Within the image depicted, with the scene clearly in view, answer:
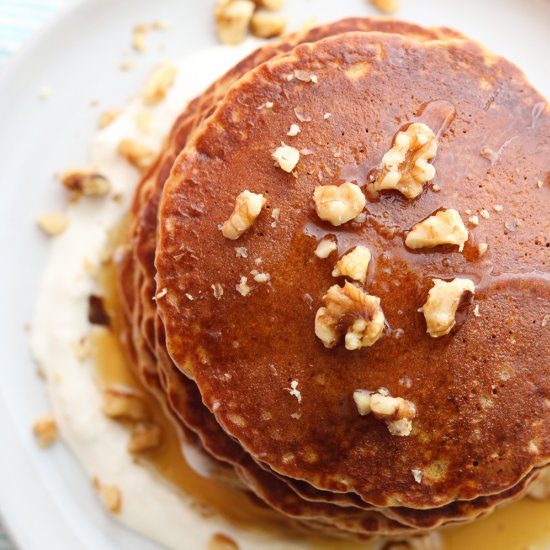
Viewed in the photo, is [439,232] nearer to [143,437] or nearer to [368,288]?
[368,288]

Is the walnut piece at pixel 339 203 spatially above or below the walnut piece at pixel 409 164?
below

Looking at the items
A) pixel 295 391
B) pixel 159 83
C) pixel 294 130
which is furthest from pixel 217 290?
pixel 159 83

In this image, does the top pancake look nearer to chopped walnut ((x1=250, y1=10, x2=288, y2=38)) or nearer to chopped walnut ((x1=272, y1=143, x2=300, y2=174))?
chopped walnut ((x1=272, y1=143, x2=300, y2=174))

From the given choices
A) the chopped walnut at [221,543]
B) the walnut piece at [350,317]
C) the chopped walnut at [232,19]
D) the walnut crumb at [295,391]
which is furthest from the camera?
the chopped walnut at [232,19]

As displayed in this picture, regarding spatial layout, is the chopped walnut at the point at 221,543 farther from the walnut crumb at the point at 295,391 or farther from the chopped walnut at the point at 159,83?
the chopped walnut at the point at 159,83

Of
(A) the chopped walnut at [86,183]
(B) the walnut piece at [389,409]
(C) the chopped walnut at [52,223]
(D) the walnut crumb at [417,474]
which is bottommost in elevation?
(C) the chopped walnut at [52,223]

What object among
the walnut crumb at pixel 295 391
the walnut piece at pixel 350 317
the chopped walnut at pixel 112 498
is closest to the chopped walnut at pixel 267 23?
the walnut piece at pixel 350 317

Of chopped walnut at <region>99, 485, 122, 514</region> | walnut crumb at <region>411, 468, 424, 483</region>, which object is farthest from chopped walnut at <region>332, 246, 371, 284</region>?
chopped walnut at <region>99, 485, 122, 514</region>
